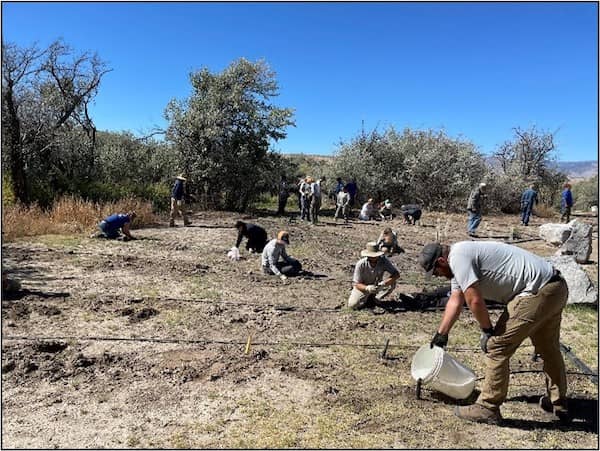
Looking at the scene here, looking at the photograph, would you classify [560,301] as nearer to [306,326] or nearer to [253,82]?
[306,326]

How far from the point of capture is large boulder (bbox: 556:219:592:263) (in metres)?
10.6

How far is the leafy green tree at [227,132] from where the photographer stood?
57.5 feet

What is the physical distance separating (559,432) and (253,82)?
1664 centimetres

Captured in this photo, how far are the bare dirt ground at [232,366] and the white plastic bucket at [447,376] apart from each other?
14 cm

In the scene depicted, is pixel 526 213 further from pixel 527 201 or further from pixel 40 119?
pixel 40 119

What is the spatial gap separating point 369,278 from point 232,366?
2.57m

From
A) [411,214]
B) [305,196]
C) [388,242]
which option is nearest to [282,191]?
[305,196]

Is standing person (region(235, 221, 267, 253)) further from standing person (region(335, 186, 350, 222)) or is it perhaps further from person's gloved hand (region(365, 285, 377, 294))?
standing person (region(335, 186, 350, 222))

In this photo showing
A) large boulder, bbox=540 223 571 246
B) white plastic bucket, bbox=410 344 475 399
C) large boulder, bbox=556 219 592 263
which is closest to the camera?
white plastic bucket, bbox=410 344 475 399

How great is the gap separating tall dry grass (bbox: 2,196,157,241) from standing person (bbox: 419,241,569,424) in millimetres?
9818

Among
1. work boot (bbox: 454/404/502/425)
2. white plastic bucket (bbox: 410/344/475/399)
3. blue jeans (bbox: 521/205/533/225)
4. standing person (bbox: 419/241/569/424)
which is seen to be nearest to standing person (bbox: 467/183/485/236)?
blue jeans (bbox: 521/205/533/225)

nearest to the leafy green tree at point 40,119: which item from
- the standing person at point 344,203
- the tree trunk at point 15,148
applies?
the tree trunk at point 15,148

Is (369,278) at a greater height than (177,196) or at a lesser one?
lesser

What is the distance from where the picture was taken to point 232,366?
14.7ft
